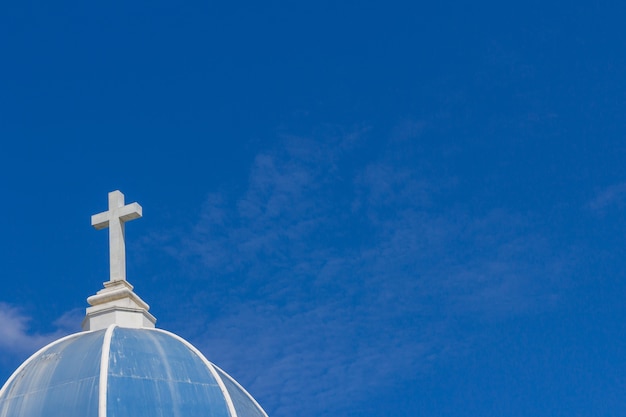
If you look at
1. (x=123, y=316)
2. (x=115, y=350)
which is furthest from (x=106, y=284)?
(x=115, y=350)

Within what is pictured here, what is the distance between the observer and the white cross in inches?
904

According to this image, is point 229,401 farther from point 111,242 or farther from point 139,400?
point 111,242

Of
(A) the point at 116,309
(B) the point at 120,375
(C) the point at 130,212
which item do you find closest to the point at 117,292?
(A) the point at 116,309

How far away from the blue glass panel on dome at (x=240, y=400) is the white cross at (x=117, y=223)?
3.38 metres

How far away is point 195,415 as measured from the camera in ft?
64.5

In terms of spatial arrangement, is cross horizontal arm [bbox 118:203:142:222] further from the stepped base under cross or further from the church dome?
the stepped base under cross

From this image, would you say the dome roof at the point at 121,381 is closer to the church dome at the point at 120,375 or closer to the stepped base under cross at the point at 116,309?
the church dome at the point at 120,375

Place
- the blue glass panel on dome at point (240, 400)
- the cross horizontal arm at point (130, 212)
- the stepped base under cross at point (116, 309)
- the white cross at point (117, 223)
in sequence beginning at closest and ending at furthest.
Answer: the blue glass panel on dome at point (240, 400) → the stepped base under cross at point (116, 309) → the white cross at point (117, 223) → the cross horizontal arm at point (130, 212)

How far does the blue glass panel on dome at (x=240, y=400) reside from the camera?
2084cm

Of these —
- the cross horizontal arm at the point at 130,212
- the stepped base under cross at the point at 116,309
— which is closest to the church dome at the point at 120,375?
the stepped base under cross at the point at 116,309

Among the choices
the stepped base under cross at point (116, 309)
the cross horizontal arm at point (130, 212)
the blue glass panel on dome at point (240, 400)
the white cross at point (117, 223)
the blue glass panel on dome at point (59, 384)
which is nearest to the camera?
the blue glass panel on dome at point (59, 384)

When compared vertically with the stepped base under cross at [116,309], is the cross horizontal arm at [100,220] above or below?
above

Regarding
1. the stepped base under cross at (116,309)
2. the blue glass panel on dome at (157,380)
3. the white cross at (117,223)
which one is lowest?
the blue glass panel on dome at (157,380)

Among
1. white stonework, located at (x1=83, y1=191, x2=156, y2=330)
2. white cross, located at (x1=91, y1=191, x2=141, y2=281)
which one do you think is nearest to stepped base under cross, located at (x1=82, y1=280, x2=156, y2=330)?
white stonework, located at (x1=83, y1=191, x2=156, y2=330)
